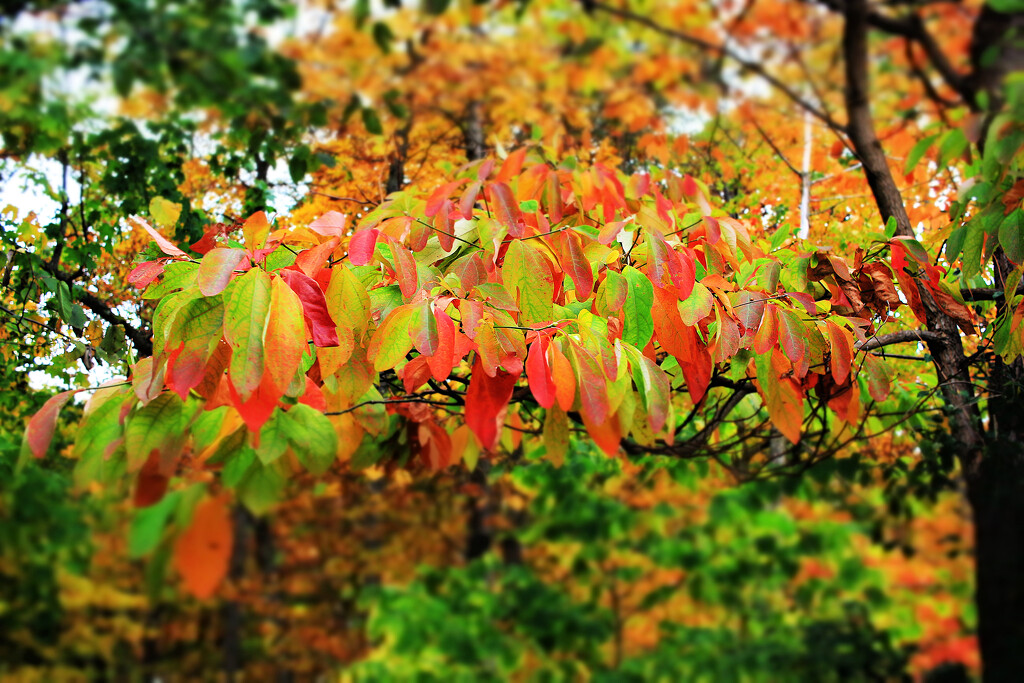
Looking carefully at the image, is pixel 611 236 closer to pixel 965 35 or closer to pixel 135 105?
pixel 965 35

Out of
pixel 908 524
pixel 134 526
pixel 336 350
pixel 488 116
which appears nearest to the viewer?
pixel 134 526

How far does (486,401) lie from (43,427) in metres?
0.54

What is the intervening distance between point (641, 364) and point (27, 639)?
29.8 inches

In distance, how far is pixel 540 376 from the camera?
3.05 ft

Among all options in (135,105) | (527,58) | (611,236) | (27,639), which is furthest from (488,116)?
(27,639)

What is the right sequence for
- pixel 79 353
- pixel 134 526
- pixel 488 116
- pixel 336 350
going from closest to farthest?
pixel 134 526, pixel 336 350, pixel 79 353, pixel 488 116

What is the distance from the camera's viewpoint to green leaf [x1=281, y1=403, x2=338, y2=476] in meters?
0.68

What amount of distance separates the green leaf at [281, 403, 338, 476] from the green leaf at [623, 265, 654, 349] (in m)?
0.62

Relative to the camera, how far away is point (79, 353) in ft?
6.21

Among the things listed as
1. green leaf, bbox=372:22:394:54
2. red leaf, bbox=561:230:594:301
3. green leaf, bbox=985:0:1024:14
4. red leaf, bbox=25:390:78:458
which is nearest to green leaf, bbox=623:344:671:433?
red leaf, bbox=561:230:594:301

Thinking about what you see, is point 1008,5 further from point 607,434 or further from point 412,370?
point 412,370

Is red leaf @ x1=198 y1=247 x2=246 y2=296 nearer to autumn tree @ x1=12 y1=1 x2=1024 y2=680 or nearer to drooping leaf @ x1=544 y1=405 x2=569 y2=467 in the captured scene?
autumn tree @ x1=12 y1=1 x2=1024 y2=680

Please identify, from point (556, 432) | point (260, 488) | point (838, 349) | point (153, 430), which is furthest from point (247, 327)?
point (838, 349)

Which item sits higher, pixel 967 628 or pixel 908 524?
pixel 908 524
